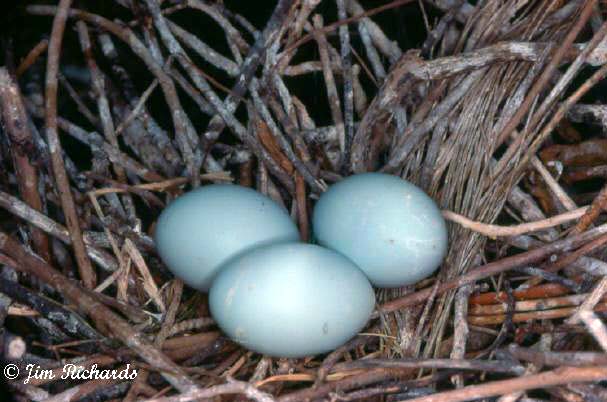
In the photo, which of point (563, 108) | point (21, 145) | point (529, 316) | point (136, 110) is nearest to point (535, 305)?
point (529, 316)

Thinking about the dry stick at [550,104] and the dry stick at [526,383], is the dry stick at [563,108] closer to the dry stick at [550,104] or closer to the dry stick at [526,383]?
the dry stick at [550,104]

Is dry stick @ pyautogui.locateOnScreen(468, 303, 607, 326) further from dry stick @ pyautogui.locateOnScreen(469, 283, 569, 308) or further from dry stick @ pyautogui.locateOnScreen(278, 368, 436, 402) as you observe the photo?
dry stick @ pyautogui.locateOnScreen(278, 368, 436, 402)

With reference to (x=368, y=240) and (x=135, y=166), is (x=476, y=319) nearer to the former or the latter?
(x=368, y=240)

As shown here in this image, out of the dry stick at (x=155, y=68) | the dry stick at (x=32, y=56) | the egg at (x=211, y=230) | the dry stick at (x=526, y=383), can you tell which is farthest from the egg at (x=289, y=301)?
the dry stick at (x=32, y=56)

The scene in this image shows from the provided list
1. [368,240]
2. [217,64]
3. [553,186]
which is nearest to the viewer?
[368,240]

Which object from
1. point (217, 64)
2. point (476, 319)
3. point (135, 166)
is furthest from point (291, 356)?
point (217, 64)

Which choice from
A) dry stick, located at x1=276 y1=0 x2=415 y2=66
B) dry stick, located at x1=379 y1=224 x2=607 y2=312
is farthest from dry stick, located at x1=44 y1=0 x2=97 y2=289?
dry stick, located at x1=379 y1=224 x2=607 y2=312

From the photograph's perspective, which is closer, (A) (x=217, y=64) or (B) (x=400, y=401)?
(B) (x=400, y=401)
